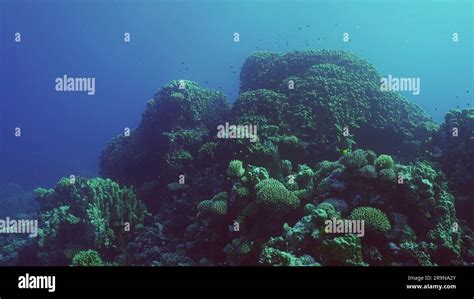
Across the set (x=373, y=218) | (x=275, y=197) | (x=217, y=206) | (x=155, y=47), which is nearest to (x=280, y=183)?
(x=275, y=197)

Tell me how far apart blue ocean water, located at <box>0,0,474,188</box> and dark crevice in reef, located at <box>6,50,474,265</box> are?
68910 millimetres

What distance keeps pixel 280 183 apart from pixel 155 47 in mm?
111880

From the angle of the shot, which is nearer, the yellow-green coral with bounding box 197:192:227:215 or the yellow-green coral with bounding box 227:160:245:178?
the yellow-green coral with bounding box 197:192:227:215

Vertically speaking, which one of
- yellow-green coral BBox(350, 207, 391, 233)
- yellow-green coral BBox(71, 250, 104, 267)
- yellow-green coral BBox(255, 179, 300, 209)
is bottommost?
yellow-green coral BBox(71, 250, 104, 267)

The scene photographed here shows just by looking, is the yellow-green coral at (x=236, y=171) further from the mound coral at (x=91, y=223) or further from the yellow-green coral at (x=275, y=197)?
the mound coral at (x=91, y=223)

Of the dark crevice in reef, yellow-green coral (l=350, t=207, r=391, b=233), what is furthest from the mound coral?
yellow-green coral (l=350, t=207, r=391, b=233)

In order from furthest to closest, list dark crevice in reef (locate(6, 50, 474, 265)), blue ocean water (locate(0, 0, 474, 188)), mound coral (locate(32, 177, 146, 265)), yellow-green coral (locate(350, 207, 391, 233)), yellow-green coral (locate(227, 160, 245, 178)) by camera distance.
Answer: blue ocean water (locate(0, 0, 474, 188)) → mound coral (locate(32, 177, 146, 265)) → yellow-green coral (locate(227, 160, 245, 178)) → dark crevice in reef (locate(6, 50, 474, 265)) → yellow-green coral (locate(350, 207, 391, 233))

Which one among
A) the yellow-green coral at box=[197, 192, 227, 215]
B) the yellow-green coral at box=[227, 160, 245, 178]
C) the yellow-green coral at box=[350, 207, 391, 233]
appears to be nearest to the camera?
the yellow-green coral at box=[350, 207, 391, 233]

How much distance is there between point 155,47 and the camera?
113 m

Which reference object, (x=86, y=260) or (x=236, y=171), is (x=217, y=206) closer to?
(x=236, y=171)

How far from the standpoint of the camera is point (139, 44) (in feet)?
374

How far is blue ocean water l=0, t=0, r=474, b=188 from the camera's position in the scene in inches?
3435

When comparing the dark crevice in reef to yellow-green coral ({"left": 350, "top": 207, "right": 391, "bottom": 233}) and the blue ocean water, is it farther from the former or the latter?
the blue ocean water
